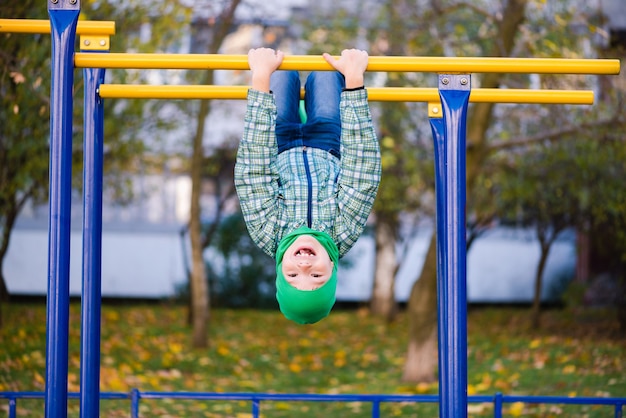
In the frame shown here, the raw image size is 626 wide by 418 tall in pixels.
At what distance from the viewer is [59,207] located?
9.50 feet

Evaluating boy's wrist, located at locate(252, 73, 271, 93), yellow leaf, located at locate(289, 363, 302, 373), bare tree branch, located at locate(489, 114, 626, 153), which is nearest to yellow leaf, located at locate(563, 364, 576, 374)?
bare tree branch, located at locate(489, 114, 626, 153)

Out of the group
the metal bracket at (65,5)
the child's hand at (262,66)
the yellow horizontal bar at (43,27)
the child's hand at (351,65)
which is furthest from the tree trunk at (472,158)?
the metal bracket at (65,5)

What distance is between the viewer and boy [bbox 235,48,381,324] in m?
2.90

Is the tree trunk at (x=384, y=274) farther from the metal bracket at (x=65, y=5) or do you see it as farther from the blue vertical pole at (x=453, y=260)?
the metal bracket at (x=65, y=5)

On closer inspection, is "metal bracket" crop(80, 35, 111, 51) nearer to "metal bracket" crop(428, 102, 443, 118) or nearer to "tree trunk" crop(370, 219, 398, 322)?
"metal bracket" crop(428, 102, 443, 118)

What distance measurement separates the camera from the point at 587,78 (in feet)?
29.1

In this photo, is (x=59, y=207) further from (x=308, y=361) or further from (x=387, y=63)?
(x=308, y=361)

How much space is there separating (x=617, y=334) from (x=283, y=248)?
7.58 meters

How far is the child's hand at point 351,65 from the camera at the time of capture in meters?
2.97

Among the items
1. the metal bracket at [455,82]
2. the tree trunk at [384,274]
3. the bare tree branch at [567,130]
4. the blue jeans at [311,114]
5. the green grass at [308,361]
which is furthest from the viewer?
the tree trunk at [384,274]

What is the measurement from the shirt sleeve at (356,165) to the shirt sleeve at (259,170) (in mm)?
257

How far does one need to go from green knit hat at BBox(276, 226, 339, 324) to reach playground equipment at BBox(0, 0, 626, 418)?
16.6 inches

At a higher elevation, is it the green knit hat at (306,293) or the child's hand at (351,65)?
the child's hand at (351,65)

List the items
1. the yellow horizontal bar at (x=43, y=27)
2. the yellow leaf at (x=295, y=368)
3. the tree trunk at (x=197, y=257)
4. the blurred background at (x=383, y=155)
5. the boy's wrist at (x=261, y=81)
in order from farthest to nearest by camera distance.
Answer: the tree trunk at (x=197, y=257)
the yellow leaf at (x=295, y=368)
the blurred background at (x=383, y=155)
the yellow horizontal bar at (x=43, y=27)
the boy's wrist at (x=261, y=81)
